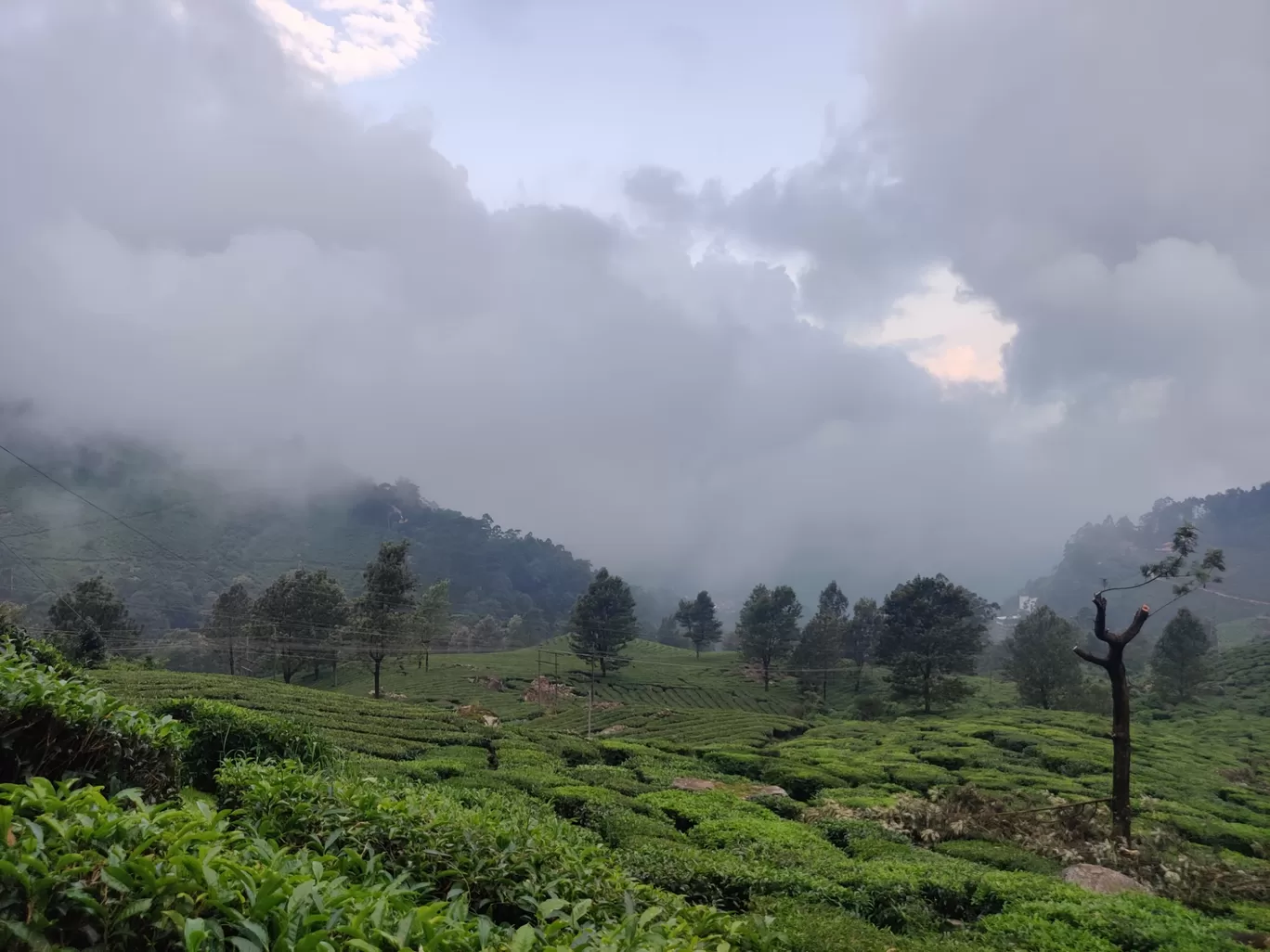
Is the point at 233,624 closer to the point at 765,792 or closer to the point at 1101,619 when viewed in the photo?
the point at 765,792

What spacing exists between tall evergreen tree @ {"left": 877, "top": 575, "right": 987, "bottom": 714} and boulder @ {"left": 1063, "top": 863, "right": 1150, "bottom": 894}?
142ft

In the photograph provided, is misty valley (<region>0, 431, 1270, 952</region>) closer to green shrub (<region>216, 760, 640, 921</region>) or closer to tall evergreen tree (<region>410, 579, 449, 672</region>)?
green shrub (<region>216, 760, 640, 921</region>)

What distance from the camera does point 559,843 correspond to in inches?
206

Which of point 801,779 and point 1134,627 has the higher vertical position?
point 1134,627

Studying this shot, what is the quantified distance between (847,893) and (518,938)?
595 centimetres

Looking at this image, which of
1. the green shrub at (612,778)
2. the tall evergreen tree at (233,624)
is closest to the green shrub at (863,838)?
the green shrub at (612,778)

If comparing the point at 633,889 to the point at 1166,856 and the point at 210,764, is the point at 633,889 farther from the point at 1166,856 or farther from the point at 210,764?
the point at 1166,856

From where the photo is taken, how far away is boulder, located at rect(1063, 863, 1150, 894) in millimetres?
9555

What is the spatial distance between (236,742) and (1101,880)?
12252 millimetres

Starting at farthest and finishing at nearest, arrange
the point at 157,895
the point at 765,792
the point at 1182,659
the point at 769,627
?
the point at 769,627 < the point at 1182,659 < the point at 765,792 < the point at 157,895

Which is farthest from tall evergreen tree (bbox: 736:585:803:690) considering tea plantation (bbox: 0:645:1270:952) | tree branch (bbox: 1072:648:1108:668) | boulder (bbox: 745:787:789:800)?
tree branch (bbox: 1072:648:1108:668)

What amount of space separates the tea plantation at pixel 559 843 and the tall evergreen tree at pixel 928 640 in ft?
90.4

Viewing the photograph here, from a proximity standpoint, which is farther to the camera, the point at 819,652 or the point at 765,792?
the point at 819,652

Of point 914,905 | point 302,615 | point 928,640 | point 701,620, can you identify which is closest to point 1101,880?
point 914,905
